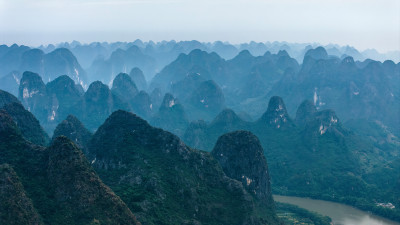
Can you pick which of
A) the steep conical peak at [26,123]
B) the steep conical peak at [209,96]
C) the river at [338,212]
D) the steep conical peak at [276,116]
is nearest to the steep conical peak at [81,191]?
the steep conical peak at [26,123]

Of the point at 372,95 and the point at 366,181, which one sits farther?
the point at 372,95

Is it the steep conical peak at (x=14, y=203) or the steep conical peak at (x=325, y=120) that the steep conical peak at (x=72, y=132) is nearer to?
the steep conical peak at (x=14, y=203)

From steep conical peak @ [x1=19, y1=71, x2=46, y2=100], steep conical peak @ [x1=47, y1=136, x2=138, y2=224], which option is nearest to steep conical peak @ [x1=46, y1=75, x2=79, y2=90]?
steep conical peak @ [x1=19, y1=71, x2=46, y2=100]

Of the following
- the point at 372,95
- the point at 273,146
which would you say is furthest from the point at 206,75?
the point at 273,146

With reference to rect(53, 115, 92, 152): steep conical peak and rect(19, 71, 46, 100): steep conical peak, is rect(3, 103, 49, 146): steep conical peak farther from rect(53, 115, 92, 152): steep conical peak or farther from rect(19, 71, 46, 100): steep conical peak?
rect(19, 71, 46, 100): steep conical peak

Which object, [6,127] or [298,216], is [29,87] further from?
[298,216]

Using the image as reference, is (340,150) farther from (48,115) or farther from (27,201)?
(48,115)
